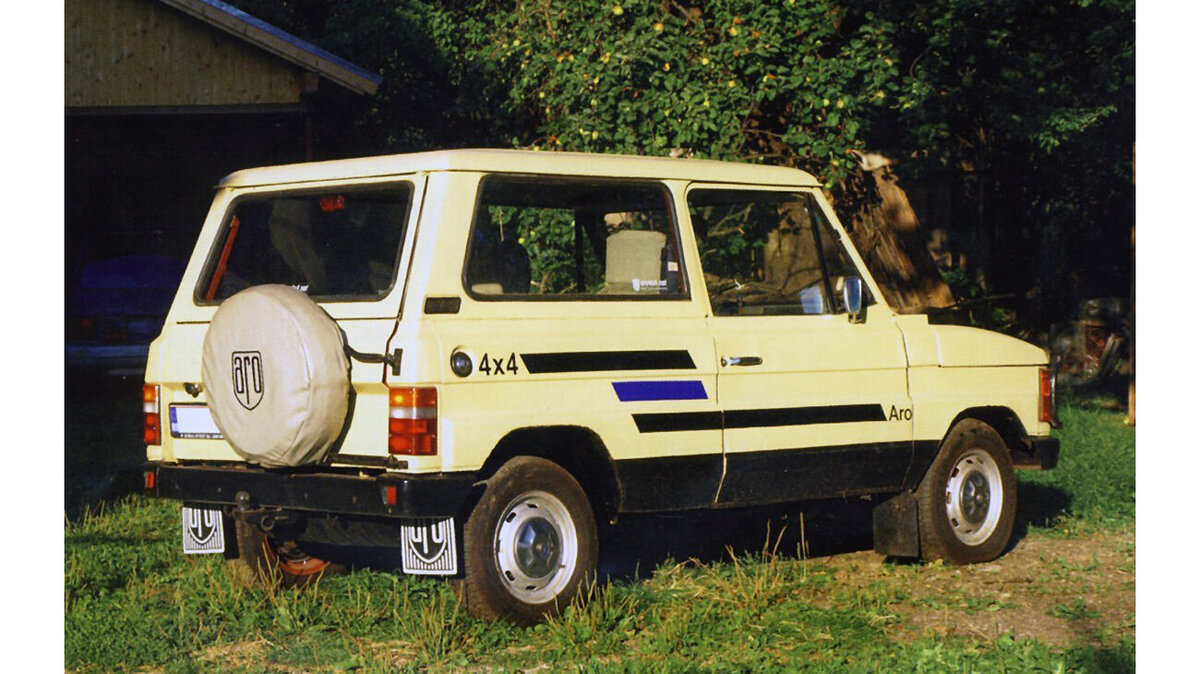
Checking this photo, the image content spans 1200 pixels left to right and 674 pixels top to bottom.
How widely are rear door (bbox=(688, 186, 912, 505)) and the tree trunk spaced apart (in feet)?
25.8

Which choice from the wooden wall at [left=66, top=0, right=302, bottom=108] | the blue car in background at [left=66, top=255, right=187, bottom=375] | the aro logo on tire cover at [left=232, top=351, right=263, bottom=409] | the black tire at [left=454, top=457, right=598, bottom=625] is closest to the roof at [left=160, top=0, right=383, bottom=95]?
the wooden wall at [left=66, top=0, right=302, bottom=108]

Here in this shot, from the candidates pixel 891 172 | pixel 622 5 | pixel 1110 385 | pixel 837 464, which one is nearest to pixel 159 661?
pixel 837 464

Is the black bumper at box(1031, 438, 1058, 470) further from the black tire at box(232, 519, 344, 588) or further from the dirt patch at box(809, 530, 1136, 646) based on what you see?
the black tire at box(232, 519, 344, 588)

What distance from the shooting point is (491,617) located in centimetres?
685

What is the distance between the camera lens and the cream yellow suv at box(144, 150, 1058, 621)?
263 inches

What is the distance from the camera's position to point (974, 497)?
358 inches

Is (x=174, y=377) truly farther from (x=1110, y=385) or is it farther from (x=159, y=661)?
(x=1110, y=385)

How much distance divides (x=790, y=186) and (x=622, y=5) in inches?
222

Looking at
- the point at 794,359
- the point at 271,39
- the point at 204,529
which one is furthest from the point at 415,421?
the point at 271,39

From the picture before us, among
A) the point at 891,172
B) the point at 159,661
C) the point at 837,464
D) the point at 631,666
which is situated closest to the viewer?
the point at 631,666

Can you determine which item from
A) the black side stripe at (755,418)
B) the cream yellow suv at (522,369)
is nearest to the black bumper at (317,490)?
the cream yellow suv at (522,369)

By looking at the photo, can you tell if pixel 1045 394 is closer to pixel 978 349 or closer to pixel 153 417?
pixel 978 349

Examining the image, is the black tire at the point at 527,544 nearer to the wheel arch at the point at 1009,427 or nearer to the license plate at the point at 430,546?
the license plate at the point at 430,546

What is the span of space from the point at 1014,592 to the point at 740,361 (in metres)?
1.85
